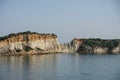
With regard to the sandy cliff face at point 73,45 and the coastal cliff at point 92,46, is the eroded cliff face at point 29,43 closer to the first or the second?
the sandy cliff face at point 73,45

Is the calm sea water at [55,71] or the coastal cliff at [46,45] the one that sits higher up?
the coastal cliff at [46,45]

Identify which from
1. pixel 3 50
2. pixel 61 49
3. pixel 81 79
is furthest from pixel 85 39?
pixel 81 79

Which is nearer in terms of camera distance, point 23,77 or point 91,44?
point 23,77

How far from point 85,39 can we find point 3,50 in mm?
31058


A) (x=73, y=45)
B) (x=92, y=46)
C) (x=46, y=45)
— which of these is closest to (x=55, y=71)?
(x=46, y=45)

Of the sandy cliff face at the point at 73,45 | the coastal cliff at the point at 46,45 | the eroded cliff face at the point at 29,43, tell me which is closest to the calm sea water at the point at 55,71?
the eroded cliff face at the point at 29,43

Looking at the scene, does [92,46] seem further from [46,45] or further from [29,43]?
[29,43]

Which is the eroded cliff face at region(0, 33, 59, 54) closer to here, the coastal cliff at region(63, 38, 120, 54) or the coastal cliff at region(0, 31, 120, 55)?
the coastal cliff at region(0, 31, 120, 55)

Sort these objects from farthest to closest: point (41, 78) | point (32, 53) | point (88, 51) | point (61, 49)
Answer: point (88, 51) < point (61, 49) < point (32, 53) < point (41, 78)

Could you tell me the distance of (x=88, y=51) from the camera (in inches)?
3455

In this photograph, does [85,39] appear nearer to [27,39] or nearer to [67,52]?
[67,52]

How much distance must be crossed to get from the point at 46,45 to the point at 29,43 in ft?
20.7

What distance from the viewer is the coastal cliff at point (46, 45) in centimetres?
6606

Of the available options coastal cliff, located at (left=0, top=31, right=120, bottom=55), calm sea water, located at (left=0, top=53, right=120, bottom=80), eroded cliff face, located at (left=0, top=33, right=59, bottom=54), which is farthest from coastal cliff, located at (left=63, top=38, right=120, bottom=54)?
calm sea water, located at (left=0, top=53, right=120, bottom=80)
